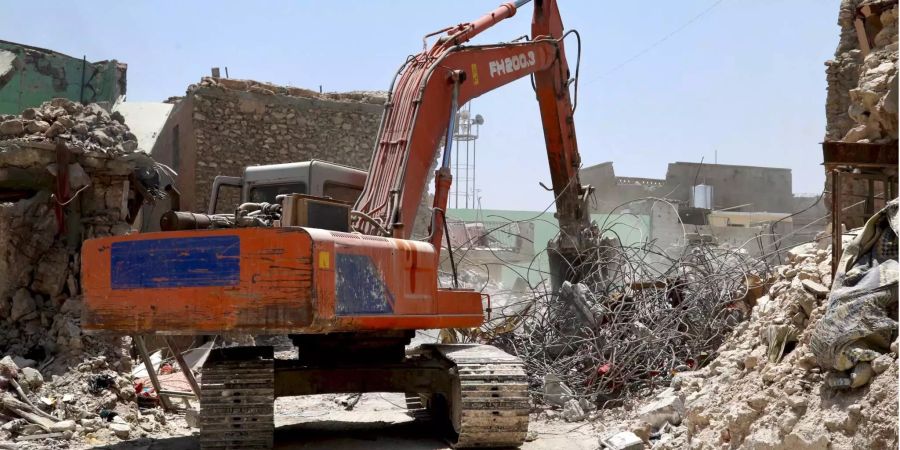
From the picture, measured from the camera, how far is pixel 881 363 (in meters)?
5.25

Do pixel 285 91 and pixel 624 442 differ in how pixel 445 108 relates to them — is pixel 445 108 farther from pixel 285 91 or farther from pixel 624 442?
pixel 285 91

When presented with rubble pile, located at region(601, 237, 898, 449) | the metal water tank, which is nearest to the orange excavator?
rubble pile, located at region(601, 237, 898, 449)

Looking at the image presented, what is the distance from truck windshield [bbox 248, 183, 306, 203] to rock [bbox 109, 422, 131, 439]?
231 centimetres

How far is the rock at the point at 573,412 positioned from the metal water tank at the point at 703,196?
25.3 meters

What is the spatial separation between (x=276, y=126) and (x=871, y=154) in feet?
41.2

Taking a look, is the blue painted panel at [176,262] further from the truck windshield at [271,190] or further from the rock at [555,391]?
the rock at [555,391]

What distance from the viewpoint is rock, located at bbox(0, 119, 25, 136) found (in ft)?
32.6

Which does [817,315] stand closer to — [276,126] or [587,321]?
[587,321]

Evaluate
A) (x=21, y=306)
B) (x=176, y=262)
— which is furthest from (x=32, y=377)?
(x=176, y=262)

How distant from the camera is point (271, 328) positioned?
618 centimetres

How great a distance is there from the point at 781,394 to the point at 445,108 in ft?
13.4

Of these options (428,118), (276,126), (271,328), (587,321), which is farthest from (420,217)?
(271,328)

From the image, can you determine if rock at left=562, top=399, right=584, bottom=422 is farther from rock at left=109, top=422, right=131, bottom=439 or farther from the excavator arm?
rock at left=109, top=422, right=131, bottom=439

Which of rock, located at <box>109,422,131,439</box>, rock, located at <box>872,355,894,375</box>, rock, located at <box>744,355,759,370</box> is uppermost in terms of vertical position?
rock, located at <box>872,355,894,375</box>
